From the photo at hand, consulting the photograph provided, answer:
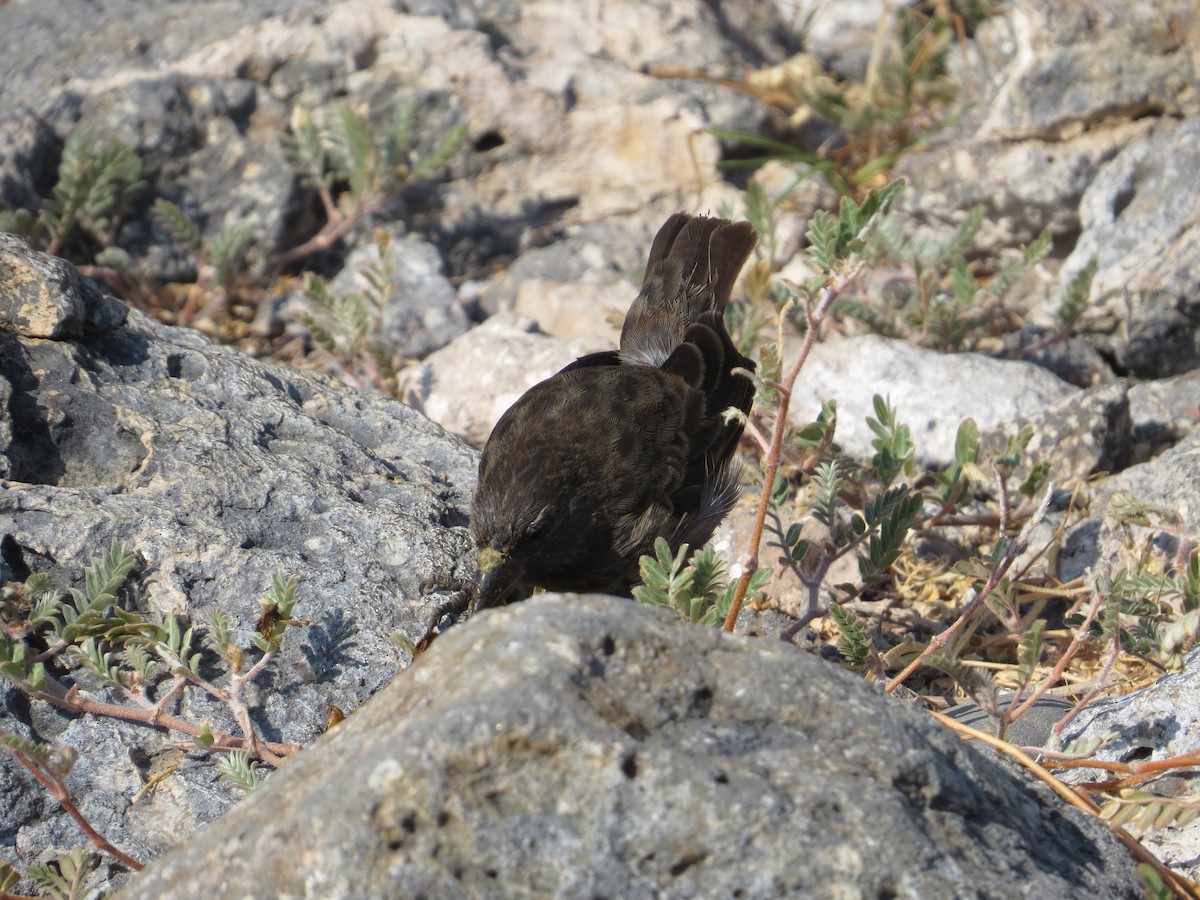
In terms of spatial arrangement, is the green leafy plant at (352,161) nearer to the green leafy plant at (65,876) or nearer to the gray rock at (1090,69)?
the gray rock at (1090,69)

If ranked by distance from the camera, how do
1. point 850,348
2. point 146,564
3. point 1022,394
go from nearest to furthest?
point 146,564 → point 1022,394 → point 850,348

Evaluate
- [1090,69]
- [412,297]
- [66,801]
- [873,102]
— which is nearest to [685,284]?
[412,297]

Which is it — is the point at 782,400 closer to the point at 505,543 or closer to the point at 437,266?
the point at 505,543

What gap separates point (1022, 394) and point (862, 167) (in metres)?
2.44

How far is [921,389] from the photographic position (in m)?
5.23

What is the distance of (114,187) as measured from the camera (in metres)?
5.95

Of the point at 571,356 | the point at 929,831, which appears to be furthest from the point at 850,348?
the point at 929,831

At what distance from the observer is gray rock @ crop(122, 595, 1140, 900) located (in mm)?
2002

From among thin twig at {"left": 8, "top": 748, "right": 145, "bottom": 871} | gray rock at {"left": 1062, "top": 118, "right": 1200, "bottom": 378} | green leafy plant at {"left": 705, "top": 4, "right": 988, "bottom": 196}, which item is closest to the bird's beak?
thin twig at {"left": 8, "top": 748, "right": 145, "bottom": 871}

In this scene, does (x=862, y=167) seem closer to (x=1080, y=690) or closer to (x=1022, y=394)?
(x=1022, y=394)

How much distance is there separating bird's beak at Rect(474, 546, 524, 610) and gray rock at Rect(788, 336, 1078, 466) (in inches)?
73.2

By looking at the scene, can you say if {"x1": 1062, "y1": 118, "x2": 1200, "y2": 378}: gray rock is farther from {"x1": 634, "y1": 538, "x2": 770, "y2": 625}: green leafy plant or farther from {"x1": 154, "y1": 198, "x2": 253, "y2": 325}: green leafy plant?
{"x1": 154, "y1": 198, "x2": 253, "y2": 325}: green leafy plant

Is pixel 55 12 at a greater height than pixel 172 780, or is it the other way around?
pixel 55 12

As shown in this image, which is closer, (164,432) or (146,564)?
(146,564)
